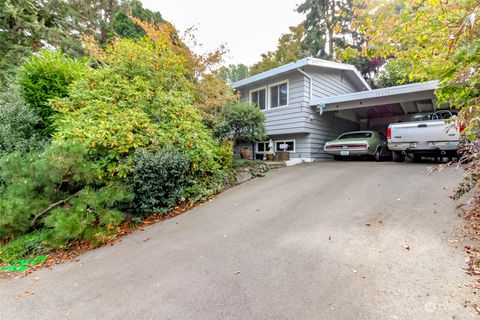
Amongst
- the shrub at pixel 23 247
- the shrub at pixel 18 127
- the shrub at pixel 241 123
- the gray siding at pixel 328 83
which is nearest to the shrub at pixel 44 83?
the shrub at pixel 18 127

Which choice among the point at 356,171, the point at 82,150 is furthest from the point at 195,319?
the point at 356,171

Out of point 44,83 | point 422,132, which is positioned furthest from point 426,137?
point 44,83

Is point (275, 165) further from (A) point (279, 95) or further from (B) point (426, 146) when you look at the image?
(B) point (426, 146)

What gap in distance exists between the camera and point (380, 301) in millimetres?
2047

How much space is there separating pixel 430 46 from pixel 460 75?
1.62 meters

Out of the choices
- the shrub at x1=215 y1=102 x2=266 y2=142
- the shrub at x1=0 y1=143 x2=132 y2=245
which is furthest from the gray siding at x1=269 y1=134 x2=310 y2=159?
the shrub at x1=0 y1=143 x2=132 y2=245

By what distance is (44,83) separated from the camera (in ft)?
20.3

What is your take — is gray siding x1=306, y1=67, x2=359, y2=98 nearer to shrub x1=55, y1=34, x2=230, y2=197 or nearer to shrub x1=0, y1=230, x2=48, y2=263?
shrub x1=55, y1=34, x2=230, y2=197

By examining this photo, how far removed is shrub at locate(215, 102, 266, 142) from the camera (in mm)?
8492

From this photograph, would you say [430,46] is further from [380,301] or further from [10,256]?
[10,256]

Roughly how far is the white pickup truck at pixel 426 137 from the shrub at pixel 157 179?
6.90 m

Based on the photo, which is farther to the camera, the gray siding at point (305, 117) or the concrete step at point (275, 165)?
the gray siding at point (305, 117)

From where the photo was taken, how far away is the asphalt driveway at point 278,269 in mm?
2090

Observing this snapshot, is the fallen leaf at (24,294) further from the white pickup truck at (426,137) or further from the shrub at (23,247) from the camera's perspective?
the white pickup truck at (426,137)
